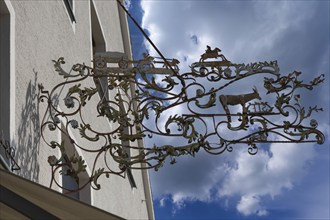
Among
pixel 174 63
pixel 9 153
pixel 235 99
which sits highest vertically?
pixel 174 63

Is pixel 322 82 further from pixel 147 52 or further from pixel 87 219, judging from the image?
pixel 87 219

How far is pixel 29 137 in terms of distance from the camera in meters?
5.06

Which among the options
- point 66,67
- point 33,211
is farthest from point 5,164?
point 66,67

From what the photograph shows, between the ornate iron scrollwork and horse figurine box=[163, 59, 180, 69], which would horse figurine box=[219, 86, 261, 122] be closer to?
horse figurine box=[163, 59, 180, 69]

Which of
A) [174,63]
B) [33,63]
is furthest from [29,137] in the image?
[174,63]

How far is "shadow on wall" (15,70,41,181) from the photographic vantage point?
484cm

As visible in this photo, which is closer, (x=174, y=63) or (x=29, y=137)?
(x=29, y=137)

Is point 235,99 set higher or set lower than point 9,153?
higher

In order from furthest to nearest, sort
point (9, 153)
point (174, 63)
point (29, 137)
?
point (174, 63)
point (29, 137)
point (9, 153)

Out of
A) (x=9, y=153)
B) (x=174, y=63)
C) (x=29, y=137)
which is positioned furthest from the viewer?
(x=174, y=63)

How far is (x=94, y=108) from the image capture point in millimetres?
8797

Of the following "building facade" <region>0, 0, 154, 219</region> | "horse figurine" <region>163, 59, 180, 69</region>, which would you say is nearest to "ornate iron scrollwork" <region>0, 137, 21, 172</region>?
"building facade" <region>0, 0, 154, 219</region>

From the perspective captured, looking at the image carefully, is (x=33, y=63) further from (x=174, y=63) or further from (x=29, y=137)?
(x=174, y=63)

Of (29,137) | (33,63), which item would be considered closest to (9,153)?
(29,137)
